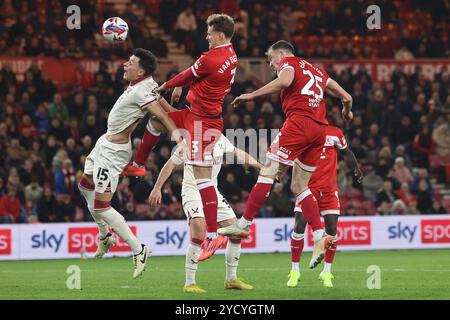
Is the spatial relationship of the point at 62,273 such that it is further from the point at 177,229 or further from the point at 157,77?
the point at 157,77

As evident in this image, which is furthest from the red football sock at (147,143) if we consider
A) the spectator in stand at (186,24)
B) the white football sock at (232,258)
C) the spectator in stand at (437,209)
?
the spectator in stand at (186,24)

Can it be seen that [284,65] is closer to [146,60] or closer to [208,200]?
[146,60]

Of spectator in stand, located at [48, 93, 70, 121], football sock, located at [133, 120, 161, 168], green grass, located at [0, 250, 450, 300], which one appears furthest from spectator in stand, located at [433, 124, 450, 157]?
football sock, located at [133, 120, 161, 168]

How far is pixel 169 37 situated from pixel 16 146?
728cm

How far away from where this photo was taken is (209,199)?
1094 centimetres

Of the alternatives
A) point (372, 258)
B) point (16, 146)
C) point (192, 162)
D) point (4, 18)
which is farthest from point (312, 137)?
point (4, 18)

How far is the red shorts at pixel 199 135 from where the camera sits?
1098cm

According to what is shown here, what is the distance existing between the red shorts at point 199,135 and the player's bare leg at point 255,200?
73 cm

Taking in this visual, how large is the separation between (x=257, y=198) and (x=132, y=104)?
1.88m

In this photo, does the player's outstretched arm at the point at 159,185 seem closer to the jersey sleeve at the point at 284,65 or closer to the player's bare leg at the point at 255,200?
the player's bare leg at the point at 255,200

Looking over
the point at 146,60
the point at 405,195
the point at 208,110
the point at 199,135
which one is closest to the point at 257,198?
the point at 199,135

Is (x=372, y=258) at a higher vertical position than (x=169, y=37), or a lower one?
lower

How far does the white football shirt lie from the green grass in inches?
79.9

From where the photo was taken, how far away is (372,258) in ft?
59.8
